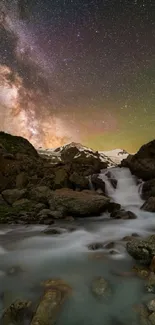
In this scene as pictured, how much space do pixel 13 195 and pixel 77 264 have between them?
363 inches

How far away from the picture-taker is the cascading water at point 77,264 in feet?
16.8

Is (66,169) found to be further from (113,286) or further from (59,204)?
(113,286)

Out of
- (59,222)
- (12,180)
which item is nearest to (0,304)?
(59,222)

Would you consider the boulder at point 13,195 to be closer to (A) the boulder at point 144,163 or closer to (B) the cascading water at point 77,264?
(B) the cascading water at point 77,264

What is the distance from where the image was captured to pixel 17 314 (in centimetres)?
462

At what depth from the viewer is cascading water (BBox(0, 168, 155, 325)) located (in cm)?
513

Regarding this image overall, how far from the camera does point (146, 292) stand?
18.3 feet

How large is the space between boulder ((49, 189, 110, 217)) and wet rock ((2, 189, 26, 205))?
2426 millimetres

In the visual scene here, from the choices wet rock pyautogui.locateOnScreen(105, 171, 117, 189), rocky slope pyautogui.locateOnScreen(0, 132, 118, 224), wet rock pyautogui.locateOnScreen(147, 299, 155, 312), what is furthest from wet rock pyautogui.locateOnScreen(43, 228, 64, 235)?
wet rock pyautogui.locateOnScreen(105, 171, 117, 189)

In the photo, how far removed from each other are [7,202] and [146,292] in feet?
37.3

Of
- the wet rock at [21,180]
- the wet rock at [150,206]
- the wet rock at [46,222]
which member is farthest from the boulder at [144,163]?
the wet rock at [46,222]

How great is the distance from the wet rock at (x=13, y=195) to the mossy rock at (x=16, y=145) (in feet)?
27.5

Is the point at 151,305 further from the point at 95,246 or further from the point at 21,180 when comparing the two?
the point at 21,180

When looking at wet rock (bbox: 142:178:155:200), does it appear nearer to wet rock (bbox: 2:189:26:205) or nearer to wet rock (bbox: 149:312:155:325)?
wet rock (bbox: 2:189:26:205)
